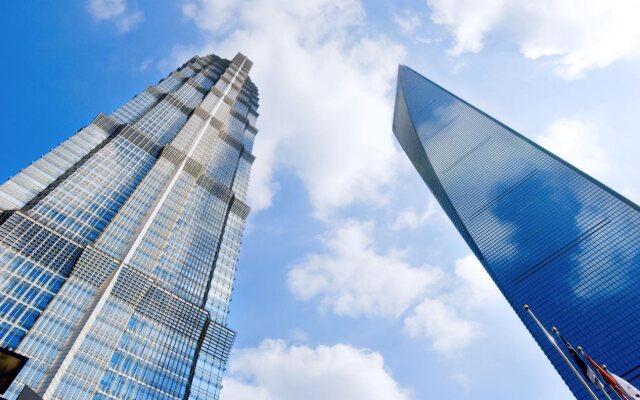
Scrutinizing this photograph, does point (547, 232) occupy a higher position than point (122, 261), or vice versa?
point (547, 232)

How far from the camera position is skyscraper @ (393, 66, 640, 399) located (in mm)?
68438

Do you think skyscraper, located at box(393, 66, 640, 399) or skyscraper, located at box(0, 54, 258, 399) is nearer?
skyscraper, located at box(0, 54, 258, 399)

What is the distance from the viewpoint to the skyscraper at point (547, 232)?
6844cm

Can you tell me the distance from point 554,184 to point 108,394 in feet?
305

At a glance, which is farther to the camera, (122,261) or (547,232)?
(547,232)

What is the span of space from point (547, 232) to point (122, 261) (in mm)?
81226

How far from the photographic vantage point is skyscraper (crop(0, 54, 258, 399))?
2245 inches

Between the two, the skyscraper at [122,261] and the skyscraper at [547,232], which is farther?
the skyscraper at [547,232]

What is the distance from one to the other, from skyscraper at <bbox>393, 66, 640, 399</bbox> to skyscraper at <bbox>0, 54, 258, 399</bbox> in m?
56.7

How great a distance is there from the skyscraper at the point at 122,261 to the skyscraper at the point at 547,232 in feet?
186

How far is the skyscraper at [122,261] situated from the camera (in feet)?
187

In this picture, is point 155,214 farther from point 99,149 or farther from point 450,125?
point 450,125

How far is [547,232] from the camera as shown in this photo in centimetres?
8738

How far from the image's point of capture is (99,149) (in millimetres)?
92375
